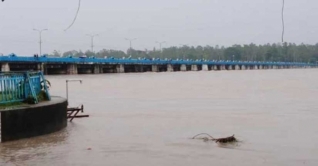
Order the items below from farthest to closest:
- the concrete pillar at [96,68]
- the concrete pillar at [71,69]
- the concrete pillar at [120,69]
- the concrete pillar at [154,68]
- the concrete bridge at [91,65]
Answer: the concrete pillar at [154,68]
the concrete pillar at [120,69]
the concrete pillar at [96,68]
the concrete pillar at [71,69]
the concrete bridge at [91,65]

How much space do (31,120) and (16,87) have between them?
4.08ft

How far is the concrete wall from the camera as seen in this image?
36.0 feet

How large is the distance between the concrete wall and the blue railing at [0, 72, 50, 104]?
503 mm

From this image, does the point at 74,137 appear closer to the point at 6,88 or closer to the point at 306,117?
the point at 6,88

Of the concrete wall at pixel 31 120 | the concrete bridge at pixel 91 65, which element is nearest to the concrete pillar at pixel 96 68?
the concrete bridge at pixel 91 65

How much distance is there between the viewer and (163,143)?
37.8ft

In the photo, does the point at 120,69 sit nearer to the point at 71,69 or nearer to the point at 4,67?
the point at 71,69

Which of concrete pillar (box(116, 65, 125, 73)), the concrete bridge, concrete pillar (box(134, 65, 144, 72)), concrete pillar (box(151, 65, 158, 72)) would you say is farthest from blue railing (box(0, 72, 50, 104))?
concrete pillar (box(151, 65, 158, 72))

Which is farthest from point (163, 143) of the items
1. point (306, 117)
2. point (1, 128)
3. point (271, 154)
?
point (306, 117)

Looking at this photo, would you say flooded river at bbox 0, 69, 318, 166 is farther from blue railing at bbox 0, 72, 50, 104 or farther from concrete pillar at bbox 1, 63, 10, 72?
concrete pillar at bbox 1, 63, 10, 72

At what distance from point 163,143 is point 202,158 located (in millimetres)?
1987

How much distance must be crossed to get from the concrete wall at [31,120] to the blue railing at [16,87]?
1.65 ft

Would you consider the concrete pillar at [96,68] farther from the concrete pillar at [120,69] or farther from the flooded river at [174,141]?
the flooded river at [174,141]

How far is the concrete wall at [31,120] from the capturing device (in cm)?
1098
